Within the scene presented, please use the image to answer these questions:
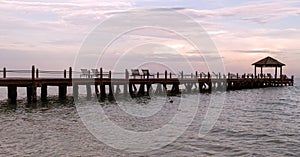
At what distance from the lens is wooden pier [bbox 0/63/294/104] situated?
28.8m

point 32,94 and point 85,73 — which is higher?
point 85,73

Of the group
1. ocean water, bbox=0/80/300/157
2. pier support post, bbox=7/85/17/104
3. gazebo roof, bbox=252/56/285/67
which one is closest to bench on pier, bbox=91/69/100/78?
pier support post, bbox=7/85/17/104

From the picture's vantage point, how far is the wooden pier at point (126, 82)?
28.8 m

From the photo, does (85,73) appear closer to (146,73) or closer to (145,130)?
(146,73)

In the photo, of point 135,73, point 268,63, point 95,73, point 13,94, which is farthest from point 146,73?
point 268,63

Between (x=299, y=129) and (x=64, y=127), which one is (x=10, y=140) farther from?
(x=299, y=129)

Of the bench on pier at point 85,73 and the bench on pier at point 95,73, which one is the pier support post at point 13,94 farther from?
the bench on pier at point 85,73

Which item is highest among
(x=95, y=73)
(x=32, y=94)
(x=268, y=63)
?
(x=268, y=63)

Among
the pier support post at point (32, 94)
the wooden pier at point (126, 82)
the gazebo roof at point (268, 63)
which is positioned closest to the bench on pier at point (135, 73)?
the wooden pier at point (126, 82)

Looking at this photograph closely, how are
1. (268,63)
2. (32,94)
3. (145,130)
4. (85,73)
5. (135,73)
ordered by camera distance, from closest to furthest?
(145,130) → (32,94) → (85,73) → (135,73) → (268,63)

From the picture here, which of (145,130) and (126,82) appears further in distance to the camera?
(126,82)

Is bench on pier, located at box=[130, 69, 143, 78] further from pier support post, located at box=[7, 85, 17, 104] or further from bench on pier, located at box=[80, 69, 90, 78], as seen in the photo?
pier support post, located at box=[7, 85, 17, 104]

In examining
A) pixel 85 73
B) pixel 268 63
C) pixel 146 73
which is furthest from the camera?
pixel 268 63

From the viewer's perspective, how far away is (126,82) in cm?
3709
